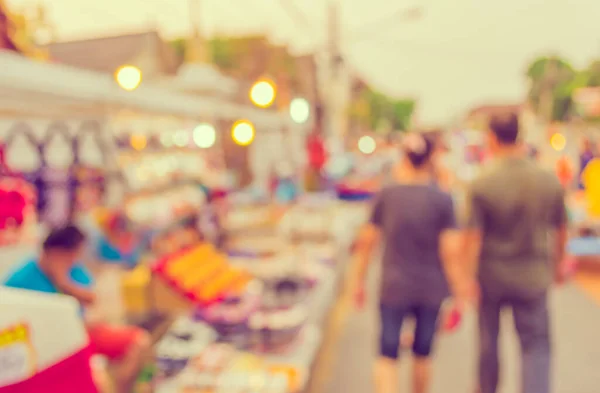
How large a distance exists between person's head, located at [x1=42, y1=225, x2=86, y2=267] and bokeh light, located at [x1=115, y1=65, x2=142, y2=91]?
76 cm

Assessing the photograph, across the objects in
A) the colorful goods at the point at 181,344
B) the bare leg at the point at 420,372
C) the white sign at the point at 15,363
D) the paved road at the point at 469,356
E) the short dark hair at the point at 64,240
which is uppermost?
the short dark hair at the point at 64,240

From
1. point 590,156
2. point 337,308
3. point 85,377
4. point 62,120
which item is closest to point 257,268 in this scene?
point 337,308

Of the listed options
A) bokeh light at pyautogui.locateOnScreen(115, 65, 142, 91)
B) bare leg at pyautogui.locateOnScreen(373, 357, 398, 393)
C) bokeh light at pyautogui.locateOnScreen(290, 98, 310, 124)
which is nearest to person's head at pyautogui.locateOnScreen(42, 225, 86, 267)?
bokeh light at pyautogui.locateOnScreen(115, 65, 142, 91)

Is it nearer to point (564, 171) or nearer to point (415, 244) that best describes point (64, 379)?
point (415, 244)

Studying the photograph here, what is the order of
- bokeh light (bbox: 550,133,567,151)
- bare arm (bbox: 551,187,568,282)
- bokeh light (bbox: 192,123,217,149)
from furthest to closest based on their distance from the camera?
1. bokeh light (bbox: 550,133,567,151)
2. bokeh light (bbox: 192,123,217,149)
3. bare arm (bbox: 551,187,568,282)

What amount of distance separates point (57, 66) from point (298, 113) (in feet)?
12.5

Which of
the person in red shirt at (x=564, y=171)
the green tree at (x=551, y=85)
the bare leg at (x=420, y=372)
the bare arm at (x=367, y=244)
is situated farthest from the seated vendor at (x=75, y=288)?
the green tree at (x=551, y=85)

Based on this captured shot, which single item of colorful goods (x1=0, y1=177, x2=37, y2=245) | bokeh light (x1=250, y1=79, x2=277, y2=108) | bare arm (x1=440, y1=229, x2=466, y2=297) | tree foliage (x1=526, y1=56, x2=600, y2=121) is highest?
tree foliage (x1=526, y1=56, x2=600, y2=121)

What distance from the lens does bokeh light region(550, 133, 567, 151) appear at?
13.8 meters

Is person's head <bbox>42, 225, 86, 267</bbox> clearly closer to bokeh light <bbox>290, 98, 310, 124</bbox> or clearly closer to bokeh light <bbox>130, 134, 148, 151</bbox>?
bokeh light <bbox>290, 98, 310, 124</bbox>

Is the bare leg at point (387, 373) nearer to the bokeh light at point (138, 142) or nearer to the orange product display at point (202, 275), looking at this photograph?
the orange product display at point (202, 275)

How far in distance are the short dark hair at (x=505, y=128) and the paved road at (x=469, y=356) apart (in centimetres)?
210

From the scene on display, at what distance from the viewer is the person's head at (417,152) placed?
10.5 feet

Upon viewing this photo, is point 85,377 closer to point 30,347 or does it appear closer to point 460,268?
point 30,347
